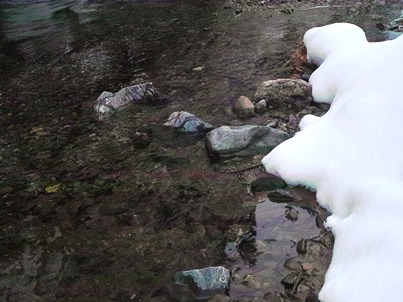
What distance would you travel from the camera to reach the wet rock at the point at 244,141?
18.3ft

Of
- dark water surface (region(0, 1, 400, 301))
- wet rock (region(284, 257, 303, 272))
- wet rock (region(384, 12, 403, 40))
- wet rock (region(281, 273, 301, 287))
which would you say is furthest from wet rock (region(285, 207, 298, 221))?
wet rock (region(384, 12, 403, 40))

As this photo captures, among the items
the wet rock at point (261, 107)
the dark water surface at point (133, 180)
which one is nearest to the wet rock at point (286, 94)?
the wet rock at point (261, 107)

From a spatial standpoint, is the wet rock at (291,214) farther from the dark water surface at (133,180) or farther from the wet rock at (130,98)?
the wet rock at (130,98)

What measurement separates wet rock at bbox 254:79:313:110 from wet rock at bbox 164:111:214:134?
114cm

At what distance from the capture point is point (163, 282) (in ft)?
12.2

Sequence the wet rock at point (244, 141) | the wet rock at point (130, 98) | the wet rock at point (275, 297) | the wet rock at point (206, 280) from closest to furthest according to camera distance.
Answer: the wet rock at point (275, 297) → the wet rock at point (206, 280) → the wet rock at point (244, 141) → the wet rock at point (130, 98)

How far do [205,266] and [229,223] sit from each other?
0.67 meters

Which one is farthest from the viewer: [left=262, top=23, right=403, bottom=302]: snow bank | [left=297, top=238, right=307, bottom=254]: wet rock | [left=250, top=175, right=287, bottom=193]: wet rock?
[left=250, top=175, right=287, bottom=193]: wet rock

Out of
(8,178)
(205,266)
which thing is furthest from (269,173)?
(8,178)

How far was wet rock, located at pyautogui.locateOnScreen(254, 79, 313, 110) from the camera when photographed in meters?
6.83

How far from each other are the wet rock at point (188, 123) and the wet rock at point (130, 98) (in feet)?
3.82

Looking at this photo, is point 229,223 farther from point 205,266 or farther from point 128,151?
point 128,151

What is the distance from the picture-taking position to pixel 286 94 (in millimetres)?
6926

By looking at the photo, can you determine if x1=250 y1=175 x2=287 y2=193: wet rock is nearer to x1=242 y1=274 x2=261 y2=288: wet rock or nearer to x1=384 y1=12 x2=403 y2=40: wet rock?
x1=242 y1=274 x2=261 y2=288: wet rock
